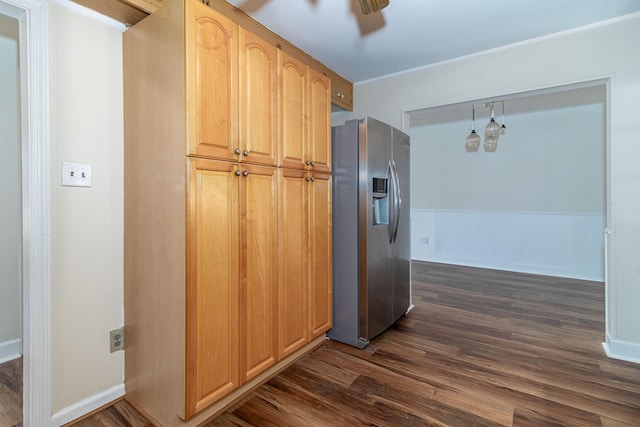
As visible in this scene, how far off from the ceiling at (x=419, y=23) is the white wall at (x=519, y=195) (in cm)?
→ 265

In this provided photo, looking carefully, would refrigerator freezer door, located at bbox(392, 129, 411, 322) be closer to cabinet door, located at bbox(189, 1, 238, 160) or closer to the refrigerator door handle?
the refrigerator door handle

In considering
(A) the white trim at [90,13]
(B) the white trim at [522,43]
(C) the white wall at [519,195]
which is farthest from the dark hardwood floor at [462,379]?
(B) the white trim at [522,43]

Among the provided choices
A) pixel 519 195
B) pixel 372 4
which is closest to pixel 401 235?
pixel 372 4

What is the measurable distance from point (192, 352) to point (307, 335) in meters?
0.94

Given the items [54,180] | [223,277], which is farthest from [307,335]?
[54,180]

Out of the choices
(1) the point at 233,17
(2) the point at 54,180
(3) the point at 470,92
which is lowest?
Answer: (2) the point at 54,180

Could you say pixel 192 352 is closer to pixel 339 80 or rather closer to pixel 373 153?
pixel 373 153

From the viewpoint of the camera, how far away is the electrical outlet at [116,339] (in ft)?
5.60

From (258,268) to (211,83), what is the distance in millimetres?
1024

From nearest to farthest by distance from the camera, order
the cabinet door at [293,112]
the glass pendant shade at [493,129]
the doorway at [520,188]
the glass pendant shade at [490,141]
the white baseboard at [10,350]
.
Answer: the cabinet door at [293,112] → the white baseboard at [10,350] → the glass pendant shade at [493,129] → the glass pendant shade at [490,141] → the doorway at [520,188]

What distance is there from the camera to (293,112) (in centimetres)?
200

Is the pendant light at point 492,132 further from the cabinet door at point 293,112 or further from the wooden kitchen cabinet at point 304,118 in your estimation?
the cabinet door at point 293,112

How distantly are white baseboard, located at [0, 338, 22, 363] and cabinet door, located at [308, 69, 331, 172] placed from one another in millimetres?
2460

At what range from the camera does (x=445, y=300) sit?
3484mm
